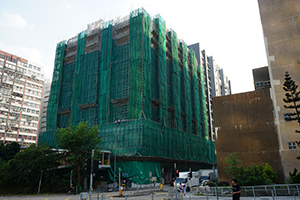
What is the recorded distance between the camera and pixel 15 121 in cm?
8462

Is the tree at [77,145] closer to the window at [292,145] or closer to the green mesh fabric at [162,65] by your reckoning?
the green mesh fabric at [162,65]

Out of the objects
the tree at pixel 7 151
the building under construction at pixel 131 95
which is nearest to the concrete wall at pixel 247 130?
the building under construction at pixel 131 95

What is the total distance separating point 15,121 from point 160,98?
199ft

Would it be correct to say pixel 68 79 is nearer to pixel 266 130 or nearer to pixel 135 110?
pixel 135 110

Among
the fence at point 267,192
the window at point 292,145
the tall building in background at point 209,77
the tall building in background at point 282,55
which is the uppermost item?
the tall building in background at point 209,77

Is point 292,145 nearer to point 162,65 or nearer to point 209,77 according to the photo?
point 162,65

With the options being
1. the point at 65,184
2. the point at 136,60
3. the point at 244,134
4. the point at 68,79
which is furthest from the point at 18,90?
the point at 244,134

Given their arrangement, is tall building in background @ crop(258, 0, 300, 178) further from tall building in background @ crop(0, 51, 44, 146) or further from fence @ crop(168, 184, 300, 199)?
tall building in background @ crop(0, 51, 44, 146)

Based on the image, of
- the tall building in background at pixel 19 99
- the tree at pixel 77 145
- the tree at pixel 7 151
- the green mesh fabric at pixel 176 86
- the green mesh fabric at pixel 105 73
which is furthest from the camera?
the tall building in background at pixel 19 99

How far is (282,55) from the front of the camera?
101ft

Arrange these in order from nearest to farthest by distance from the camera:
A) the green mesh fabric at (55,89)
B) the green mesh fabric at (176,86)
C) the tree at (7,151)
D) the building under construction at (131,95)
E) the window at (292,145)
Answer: the window at (292,145)
the building under construction at (131,95)
the tree at (7,151)
the green mesh fabric at (176,86)
the green mesh fabric at (55,89)

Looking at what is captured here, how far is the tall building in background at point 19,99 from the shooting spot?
83.4 m

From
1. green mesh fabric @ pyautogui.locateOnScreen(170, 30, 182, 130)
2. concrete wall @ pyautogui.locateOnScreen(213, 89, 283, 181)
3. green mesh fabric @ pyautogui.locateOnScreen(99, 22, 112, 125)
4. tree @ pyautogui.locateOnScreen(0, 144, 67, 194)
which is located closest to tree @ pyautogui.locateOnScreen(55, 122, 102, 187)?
tree @ pyautogui.locateOnScreen(0, 144, 67, 194)

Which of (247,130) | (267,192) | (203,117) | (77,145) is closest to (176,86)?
(203,117)
